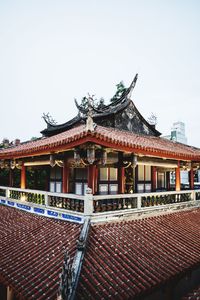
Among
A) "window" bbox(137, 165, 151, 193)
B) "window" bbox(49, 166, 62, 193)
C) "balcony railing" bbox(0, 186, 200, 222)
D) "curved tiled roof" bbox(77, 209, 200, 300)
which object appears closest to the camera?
"curved tiled roof" bbox(77, 209, 200, 300)

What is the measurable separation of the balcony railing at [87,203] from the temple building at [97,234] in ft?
0.09

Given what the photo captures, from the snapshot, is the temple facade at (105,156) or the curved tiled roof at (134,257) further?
the temple facade at (105,156)

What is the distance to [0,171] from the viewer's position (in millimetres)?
17109

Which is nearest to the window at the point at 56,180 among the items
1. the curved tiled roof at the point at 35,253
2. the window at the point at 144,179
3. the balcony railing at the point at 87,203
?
the balcony railing at the point at 87,203

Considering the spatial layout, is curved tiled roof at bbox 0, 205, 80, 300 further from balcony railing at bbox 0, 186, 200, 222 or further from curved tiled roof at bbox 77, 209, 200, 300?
curved tiled roof at bbox 77, 209, 200, 300

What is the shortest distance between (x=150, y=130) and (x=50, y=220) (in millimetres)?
8773

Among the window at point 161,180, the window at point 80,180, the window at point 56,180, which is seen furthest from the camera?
the window at point 161,180

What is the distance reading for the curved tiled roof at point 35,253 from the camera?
4314 millimetres

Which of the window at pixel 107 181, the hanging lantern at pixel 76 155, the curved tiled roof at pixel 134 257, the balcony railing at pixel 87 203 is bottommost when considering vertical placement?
the curved tiled roof at pixel 134 257

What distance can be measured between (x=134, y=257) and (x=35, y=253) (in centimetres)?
229

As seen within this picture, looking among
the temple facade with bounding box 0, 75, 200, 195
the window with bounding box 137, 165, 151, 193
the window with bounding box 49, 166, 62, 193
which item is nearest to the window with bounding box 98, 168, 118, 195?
the temple facade with bounding box 0, 75, 200, 195

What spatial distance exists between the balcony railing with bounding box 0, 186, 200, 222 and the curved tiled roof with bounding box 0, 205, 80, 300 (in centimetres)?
33

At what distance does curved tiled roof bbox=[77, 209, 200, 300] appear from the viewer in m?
4.26

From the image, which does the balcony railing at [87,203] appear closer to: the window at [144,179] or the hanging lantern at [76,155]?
the hanging lantern at [76,155]
